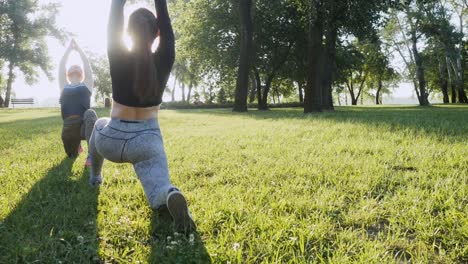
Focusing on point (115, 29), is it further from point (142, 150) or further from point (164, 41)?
point (142, 150)

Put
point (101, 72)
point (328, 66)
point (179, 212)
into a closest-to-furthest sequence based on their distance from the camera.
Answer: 1. point (179, 212)
2. point (328, 66)
3. point (101, 72)

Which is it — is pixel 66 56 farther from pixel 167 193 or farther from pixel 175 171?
pixel 167 193

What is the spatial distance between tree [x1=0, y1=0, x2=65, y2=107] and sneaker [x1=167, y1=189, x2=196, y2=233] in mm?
45527

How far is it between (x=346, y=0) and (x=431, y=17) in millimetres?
26213

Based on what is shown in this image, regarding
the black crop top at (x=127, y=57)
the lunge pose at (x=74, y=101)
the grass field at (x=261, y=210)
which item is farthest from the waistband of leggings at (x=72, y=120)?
the black crop top at (x=127, y=57)

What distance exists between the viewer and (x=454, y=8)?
44.9 meters

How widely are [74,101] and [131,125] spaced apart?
382 cm

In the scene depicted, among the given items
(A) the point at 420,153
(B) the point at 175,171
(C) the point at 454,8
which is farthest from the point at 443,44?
(B) the point at 175,171

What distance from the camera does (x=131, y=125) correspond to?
129 inches

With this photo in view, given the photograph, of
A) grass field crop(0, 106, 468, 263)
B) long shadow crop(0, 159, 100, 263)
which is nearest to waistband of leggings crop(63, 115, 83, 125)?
grass field crop(0, 106, 468, 263)

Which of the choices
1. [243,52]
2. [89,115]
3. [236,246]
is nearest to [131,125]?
[236,246]

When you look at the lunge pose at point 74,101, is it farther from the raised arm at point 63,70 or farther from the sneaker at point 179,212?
the sneaker at point 179,212

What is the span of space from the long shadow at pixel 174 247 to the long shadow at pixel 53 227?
1.52ft

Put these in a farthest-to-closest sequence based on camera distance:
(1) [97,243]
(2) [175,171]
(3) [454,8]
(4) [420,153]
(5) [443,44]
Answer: (3) [454,8]
(5) [443,44]
(4) [420,153]
(2) [175,171]
(1) [97,243]
